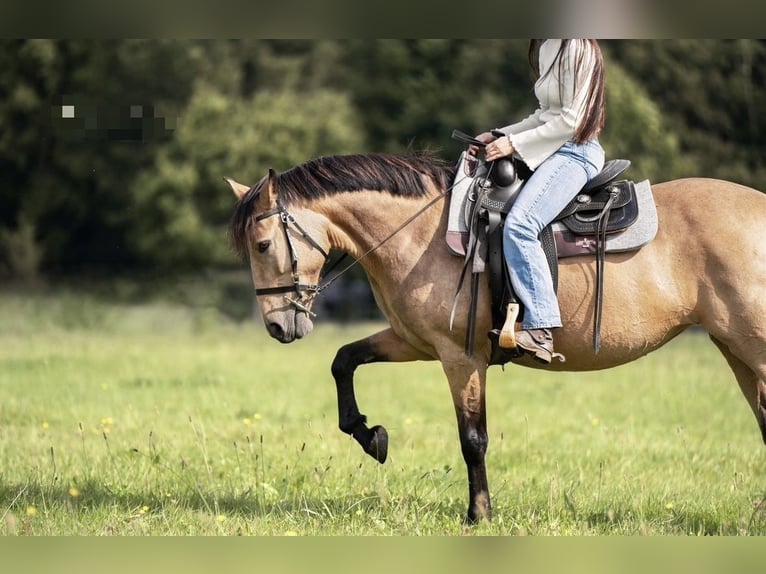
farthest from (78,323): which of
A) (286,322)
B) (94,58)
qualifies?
(286,322)

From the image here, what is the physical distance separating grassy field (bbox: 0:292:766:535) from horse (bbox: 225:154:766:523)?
0.73 metres

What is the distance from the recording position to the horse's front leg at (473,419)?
598 centimetres

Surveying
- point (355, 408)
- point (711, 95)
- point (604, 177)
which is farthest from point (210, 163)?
point (604, 177)

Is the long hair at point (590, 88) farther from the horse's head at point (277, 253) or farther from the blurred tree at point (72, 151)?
the blurred tree at point (72, 151)

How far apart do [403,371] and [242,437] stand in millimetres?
6466

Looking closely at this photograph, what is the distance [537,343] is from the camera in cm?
573

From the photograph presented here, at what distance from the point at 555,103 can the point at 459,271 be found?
1.18 meters

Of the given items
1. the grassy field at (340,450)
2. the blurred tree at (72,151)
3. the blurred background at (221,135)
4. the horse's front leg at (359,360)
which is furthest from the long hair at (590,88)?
the blurred tree at (72,151)

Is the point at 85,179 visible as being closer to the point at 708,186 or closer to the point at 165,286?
the point at 165,286

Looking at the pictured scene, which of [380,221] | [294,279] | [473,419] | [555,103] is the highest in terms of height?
[555,103]

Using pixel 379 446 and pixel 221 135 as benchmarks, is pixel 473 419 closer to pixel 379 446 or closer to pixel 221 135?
pixel 379 446

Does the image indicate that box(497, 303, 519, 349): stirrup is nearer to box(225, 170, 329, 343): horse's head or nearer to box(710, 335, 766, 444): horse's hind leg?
box(225, 170, 329, 343): horse's head

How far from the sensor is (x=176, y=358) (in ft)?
49.2

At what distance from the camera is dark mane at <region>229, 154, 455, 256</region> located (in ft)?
19.4
